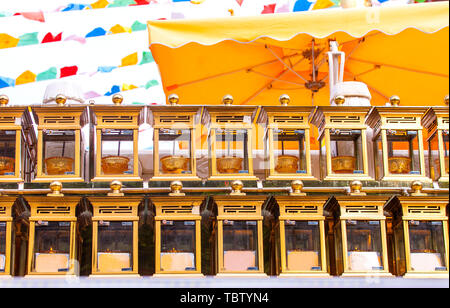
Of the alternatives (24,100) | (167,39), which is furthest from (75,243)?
(24,100)

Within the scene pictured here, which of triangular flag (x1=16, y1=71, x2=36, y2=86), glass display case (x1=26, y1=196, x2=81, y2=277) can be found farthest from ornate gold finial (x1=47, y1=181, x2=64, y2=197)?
triangular flag (x1=16, y1=71, x2=36, y2=86)

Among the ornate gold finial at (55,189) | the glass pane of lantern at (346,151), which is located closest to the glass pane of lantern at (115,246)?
the ornate gold finial at (55,189)

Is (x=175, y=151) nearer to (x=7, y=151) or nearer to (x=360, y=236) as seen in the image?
(x=7, y=151)

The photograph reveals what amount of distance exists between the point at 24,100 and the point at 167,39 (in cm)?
310

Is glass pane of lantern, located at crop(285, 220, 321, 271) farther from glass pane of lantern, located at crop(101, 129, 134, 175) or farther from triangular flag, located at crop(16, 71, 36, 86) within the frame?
triangular flag, located at crop(16, 71, 36, 86)

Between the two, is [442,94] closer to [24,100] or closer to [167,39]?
[167,39]

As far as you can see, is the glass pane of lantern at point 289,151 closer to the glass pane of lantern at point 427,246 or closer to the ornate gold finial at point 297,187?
the ornate gold finial at point 297,187

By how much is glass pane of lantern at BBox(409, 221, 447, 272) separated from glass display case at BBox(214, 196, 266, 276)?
92 centimetres

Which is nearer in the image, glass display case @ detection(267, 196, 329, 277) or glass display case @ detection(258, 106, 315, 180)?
glass display case @ detection(267, 196, 329, 277)

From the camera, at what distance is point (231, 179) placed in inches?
190

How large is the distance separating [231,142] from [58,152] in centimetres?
109

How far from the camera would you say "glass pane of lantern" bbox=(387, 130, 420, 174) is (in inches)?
193

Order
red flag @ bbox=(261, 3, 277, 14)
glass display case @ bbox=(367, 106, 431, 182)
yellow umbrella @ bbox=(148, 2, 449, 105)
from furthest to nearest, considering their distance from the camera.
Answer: red flag @ bbox=(261, 3, 277, 14), yellow umbrella @ bbox=(148, 2, 449, 105), glass display case @ bbox=(367, 106, 431, 182)

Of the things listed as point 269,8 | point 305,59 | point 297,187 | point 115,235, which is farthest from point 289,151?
point 269,8
